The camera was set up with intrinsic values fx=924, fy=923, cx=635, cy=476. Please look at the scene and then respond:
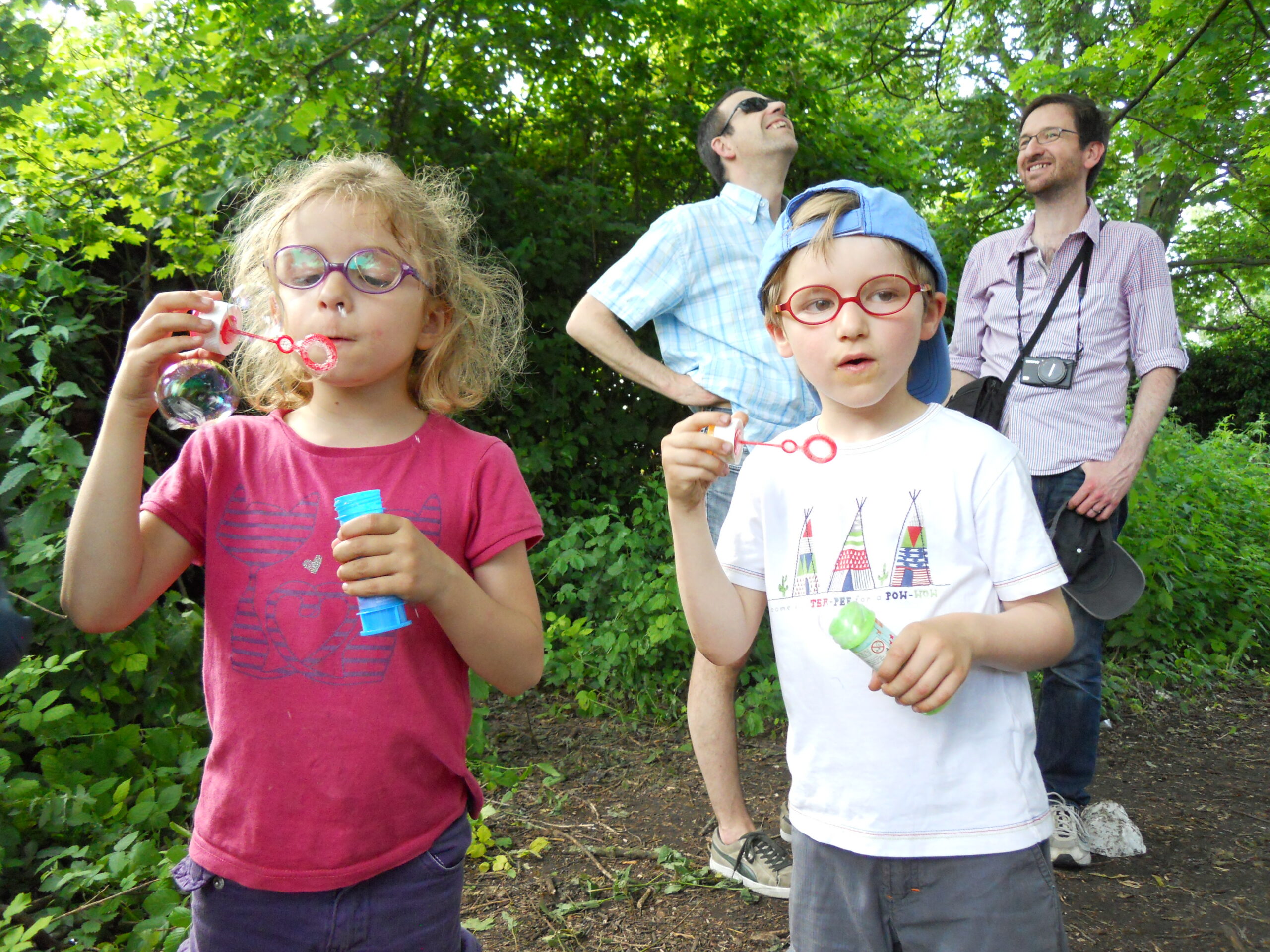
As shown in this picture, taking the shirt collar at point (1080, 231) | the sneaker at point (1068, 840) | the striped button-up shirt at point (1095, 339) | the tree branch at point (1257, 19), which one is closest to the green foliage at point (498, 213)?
the tree branch at point (1257, 19)

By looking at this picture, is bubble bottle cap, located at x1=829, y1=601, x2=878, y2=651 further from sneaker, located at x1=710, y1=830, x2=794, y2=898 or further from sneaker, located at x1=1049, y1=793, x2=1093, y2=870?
sneaker, located at x1=1049, y1=793, x2=1093, y2=870

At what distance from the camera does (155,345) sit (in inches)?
50.8

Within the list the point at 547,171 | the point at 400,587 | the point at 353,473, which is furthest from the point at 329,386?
the point at 547,171

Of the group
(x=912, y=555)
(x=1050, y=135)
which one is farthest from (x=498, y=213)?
(x=912, y=555)

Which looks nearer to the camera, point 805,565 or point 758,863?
point 805,565

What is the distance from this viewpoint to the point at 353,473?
1.46 metres

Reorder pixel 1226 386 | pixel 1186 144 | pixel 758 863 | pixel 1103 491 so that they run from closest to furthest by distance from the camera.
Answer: pixel 758 863 → pixel 1103 491 → pixel 1186 144 → pixel 1226 386

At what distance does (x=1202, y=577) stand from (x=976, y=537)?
4998mm

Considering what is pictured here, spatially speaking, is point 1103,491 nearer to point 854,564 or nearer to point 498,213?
point 854,564

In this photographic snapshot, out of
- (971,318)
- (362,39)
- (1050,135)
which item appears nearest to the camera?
(1050,135)

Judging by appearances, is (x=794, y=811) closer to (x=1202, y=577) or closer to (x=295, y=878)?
(x=295, y=878)

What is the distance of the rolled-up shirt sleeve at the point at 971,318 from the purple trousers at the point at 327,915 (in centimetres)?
257

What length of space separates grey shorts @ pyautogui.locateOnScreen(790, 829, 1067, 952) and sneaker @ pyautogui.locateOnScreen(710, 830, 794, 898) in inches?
50.9

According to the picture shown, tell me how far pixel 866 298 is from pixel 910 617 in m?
0.52
